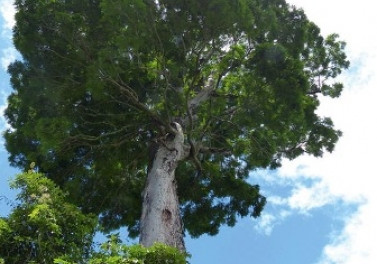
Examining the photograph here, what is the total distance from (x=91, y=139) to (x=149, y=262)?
5217mm

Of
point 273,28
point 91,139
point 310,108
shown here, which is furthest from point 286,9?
point 91,139

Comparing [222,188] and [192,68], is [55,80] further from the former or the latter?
[222,188]

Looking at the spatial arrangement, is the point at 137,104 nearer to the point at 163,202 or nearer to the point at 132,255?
the point at 163,202

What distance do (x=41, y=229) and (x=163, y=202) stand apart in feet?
11.4

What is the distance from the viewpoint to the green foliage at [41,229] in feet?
17.6

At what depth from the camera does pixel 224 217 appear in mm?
12492

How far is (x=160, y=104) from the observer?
1101 centimetres

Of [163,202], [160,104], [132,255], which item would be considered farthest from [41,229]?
[160,104]

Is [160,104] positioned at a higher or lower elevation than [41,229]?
higher

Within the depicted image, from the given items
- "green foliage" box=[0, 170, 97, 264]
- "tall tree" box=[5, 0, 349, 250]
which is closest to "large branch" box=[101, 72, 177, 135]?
"tall tree" box=[5, 0, 349, 250]

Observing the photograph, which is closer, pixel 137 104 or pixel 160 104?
pixel 137 104

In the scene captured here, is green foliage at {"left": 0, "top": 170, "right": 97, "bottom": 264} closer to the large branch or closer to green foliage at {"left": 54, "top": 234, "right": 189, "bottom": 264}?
green foliage at {"left": 54, "top": 234, "right": 189, "bottom": 264}

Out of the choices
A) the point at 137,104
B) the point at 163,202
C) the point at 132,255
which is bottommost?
the point at 132,255

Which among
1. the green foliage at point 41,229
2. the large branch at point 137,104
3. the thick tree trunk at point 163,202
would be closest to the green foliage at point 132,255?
the green foliage at point 41,229
